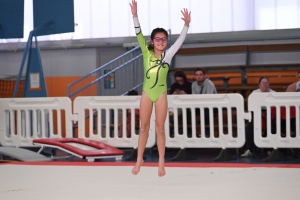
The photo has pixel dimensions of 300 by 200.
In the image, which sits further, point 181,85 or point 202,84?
point 181,85

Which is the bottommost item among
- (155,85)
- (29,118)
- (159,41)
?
(29,118)

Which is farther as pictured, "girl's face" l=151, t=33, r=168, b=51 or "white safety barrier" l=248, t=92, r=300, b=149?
"white safety barrier" l=248, t=92, r=300, b=149

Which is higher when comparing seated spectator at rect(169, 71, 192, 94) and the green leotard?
the green leotard

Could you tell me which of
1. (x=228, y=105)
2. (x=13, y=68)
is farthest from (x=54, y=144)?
(x=13, y=68)

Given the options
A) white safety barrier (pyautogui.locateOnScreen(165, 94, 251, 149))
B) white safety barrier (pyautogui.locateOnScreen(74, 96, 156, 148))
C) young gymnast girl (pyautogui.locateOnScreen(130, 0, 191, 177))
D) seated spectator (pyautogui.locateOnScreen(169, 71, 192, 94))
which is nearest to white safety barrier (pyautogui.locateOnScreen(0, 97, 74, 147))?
white safety barrier (pyautogui.locateOnScreen(74, 96, 156, 148))

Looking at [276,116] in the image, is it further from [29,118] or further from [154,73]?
[154,73]

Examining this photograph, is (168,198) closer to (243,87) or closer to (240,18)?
(243,87)

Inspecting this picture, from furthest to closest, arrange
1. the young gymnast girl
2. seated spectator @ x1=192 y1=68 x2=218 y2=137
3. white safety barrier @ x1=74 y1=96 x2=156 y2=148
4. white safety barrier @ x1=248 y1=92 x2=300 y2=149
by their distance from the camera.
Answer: seated spectator @ x1=192 y1=68 x2=218 y2=137 → white safety barrier @ x1=74 y1=96 x2=156 y2=148 → white safety barrier @ x1=248 y1=92 x2=300 y2=149 → the young gymnast girl

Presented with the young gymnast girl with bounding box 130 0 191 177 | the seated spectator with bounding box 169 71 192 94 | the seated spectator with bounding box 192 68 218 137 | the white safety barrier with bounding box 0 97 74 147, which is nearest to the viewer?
the young gymnast girl with bounding box 130 0 191 177

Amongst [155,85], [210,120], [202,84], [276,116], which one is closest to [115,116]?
[210,120]

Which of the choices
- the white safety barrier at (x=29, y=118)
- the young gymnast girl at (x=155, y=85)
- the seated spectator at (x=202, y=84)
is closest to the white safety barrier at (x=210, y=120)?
the seated spectator at (x=202, y=84)

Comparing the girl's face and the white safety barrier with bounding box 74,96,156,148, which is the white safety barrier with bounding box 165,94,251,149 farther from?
the girl's face

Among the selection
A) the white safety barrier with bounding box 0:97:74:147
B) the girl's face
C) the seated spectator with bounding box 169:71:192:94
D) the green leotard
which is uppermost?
the girl's face

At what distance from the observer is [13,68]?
10906 mm
